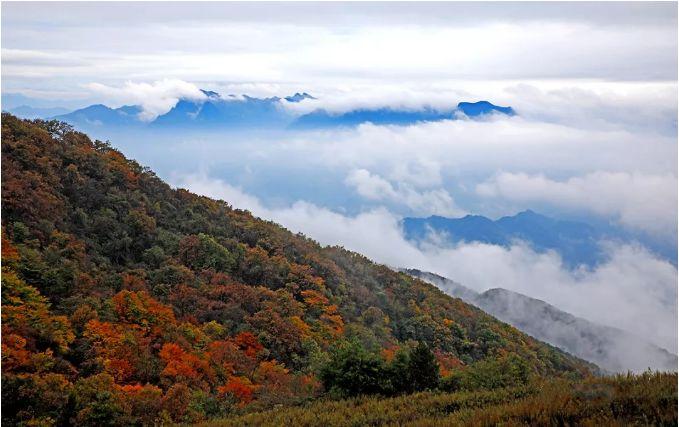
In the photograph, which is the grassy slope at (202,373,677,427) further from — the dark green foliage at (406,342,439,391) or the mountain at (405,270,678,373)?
the mountain at (405,270,678,373)

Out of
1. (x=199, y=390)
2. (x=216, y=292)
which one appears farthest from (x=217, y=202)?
(x=199, y=390)

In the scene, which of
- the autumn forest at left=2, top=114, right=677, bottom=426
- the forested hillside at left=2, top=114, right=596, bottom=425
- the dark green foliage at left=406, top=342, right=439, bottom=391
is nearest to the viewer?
the autumn forest at left=2, top=114, right=677, bottom=426

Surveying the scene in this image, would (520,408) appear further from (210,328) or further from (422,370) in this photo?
(210,328)

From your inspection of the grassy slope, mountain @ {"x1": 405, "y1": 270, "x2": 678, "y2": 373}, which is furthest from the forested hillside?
mountain @ {"x1": 405, "y1": 270, "x2": 678, "y2": 373}

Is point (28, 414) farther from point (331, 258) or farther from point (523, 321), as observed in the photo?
point (523, 321)

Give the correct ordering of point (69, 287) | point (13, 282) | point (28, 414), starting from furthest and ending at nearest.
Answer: point (69, 287)
point (13, 282)
point (28, 414)

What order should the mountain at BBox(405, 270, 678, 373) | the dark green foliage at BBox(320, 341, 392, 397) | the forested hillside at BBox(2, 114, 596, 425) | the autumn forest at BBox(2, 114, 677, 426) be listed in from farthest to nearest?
1. the mountain at BBox(405, 270, 678, 373)
2. the forested hillside at BBox(2, 114, 596, 425)
3. the dark green foliage at BBox(320, 341, 392, 397)
4. the autumn forest at BBox(2, 114, 677, 426)
